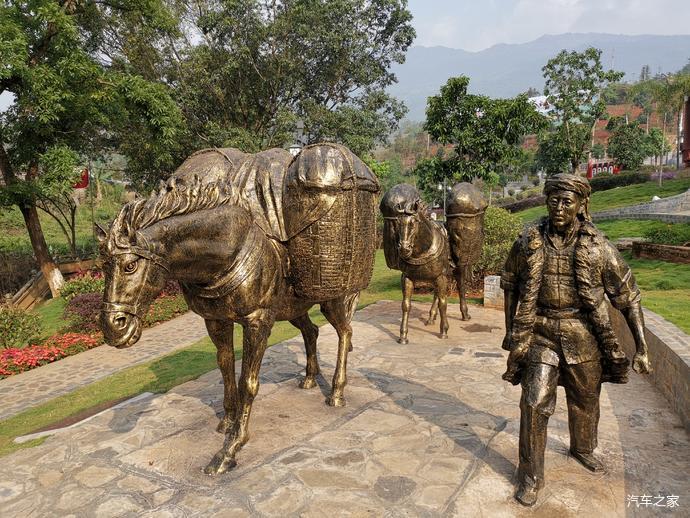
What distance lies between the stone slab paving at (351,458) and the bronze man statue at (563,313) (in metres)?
0.50

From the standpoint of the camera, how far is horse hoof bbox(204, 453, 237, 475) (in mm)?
3736

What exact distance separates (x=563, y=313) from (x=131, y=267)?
291cm

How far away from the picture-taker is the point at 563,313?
3402mm

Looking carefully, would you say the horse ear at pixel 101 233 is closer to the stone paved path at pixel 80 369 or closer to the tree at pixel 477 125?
the stone paved path at pixel 80 369

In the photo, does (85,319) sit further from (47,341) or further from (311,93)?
(311,93)

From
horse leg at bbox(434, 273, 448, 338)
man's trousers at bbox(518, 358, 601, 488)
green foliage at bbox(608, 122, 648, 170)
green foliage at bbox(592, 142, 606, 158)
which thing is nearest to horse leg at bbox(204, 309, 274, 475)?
man's trousers at bbox(518, 358, 601, 488)

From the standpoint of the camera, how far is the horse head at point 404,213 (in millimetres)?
7004

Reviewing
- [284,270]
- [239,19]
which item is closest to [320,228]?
[284,270]

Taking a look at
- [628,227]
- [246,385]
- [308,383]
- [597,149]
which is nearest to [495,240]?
[308,383]

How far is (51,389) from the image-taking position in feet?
25.2

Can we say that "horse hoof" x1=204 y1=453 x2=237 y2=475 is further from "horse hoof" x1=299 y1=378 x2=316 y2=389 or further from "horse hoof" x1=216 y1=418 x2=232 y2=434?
"horse hoof" x1=299 y1=378 x2=316 y2=389

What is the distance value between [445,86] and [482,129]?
6.11ft

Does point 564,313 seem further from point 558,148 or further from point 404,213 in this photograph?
point 558,148

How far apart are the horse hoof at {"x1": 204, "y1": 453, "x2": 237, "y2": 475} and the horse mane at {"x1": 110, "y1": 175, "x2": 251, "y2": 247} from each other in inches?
74.9
